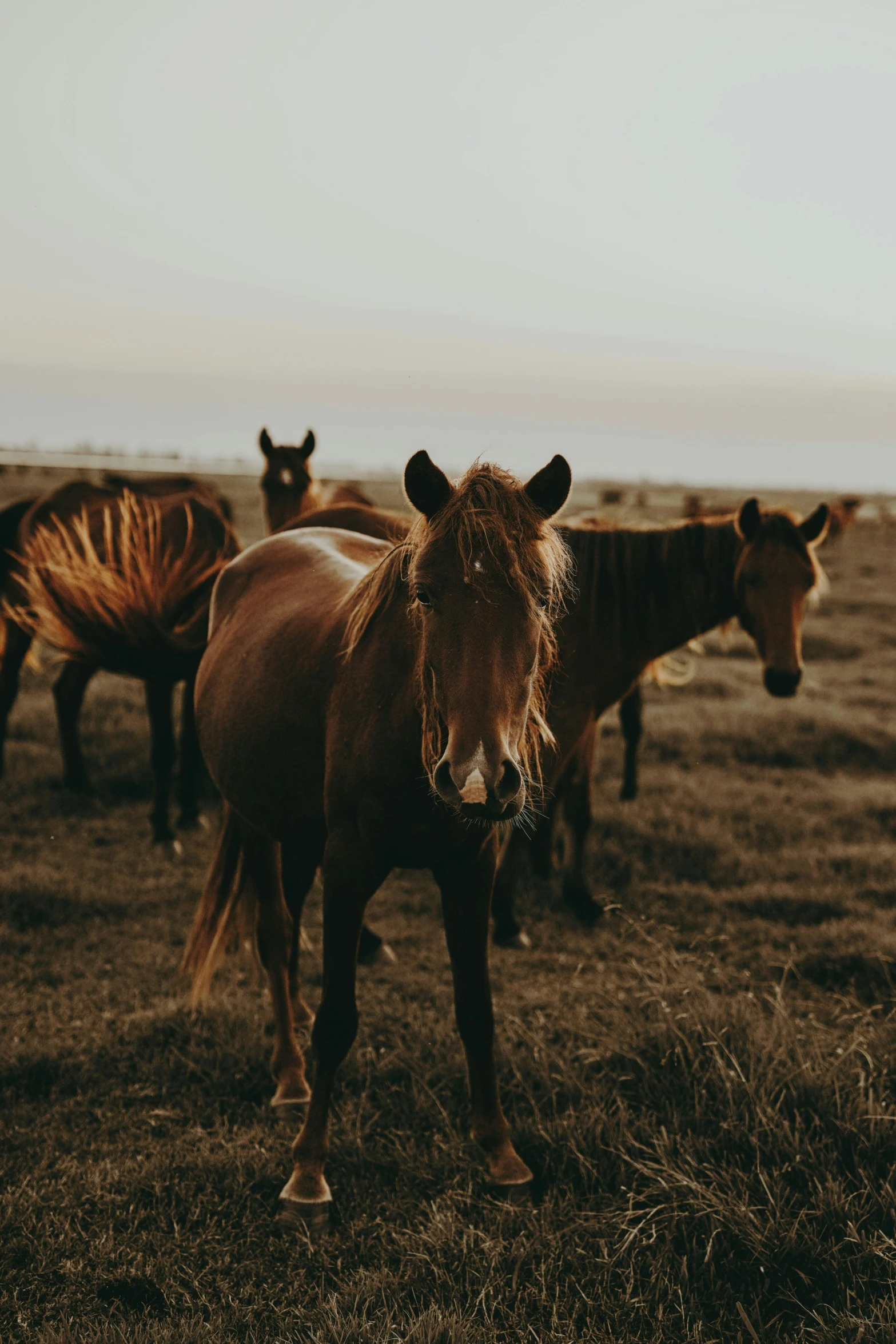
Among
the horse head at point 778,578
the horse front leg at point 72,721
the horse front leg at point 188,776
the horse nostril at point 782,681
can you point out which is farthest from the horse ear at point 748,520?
the horse front leg at point 72,721

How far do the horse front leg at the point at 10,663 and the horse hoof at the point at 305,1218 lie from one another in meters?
5.69

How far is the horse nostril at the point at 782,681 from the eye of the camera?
4887 millimetres

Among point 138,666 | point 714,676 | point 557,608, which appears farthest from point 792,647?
point 714,676

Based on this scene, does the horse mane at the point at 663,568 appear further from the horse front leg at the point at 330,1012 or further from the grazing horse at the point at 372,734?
the horse front leg at the point at 330,1012

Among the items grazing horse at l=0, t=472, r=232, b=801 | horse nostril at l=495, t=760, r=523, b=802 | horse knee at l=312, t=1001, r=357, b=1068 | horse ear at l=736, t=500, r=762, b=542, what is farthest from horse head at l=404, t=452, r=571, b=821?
grazing horse at l=0, t=472, r=232, b=801

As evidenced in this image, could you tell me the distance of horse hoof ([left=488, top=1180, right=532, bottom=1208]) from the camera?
2.82 metres

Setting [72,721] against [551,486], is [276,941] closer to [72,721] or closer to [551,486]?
[551,486]

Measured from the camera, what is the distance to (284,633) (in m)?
3.25

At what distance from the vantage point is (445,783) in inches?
80.0

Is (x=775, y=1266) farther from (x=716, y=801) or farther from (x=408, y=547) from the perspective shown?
(x=716, y=801)

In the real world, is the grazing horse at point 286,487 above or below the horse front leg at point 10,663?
above

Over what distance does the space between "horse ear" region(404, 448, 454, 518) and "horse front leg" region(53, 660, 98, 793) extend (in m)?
5.40

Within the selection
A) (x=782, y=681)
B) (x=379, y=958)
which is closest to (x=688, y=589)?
(x=782, y=681)

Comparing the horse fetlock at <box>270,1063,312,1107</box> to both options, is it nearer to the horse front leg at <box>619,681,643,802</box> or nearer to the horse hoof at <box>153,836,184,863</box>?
the horse hoof at <box>153,836,184,863</box>
